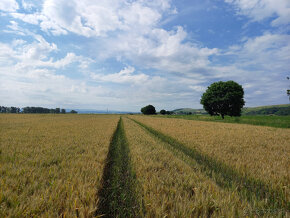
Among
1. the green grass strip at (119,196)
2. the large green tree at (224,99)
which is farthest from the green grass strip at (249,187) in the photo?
the large green tree at (224,99)

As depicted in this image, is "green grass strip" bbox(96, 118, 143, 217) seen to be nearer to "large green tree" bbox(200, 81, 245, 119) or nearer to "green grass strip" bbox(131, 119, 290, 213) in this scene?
"green grass strip" bbox(131, 119, 290, 213)

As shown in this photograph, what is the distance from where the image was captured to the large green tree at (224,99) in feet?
118

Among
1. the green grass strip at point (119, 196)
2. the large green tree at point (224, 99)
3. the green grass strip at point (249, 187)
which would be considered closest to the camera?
the green grass strip at point (119, 196)

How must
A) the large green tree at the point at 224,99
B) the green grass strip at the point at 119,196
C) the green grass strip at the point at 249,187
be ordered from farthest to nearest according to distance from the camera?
1. the large green tree at the point at 224,99
2. the green grass strip at the point at 249,187
3. the green grass strip at the point at 119,196

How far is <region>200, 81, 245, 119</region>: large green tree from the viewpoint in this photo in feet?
118

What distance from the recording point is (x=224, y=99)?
1406 inches

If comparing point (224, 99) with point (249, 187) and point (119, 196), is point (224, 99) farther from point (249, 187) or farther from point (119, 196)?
point (119, 196)

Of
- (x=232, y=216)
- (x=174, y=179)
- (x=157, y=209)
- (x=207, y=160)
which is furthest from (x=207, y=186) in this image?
(x=207, y=160)

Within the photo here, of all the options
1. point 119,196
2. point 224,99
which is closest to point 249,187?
point 119,196

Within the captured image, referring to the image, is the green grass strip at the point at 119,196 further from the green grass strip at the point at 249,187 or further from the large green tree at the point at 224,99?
the large green tree at the point at 224,99

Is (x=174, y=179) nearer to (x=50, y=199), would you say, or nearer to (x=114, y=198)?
(x=114, y=198)

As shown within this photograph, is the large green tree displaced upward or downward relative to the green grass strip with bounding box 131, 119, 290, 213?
upward

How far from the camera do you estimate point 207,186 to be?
3150 millimetres

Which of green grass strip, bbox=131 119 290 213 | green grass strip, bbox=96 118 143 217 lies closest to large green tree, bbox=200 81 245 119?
green grass strip, bbox=131 119 290 213
